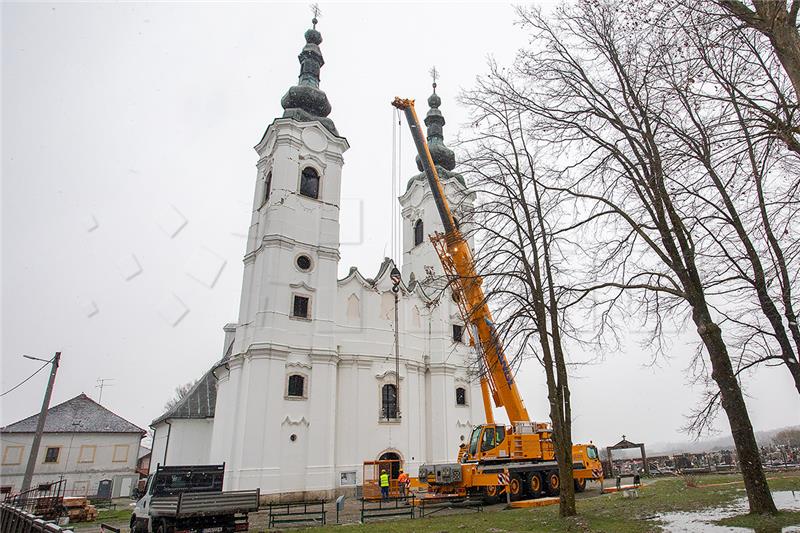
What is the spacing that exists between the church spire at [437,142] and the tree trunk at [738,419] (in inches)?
940

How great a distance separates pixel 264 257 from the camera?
2552cm

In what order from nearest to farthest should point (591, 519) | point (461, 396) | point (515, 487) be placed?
point (591, 519) → point (515, 487) → point (461, 396)

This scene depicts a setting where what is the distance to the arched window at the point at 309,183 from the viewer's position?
2805cm

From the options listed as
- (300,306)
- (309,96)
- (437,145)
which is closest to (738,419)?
(300,306)

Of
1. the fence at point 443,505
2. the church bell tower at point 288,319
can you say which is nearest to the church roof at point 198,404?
the church bell tower at point 288,319

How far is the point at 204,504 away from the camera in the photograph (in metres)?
11.3

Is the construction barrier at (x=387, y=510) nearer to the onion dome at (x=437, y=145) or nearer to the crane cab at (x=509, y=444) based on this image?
the crane cab at (x=509, y=444)

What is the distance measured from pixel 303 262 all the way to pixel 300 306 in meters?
2.48

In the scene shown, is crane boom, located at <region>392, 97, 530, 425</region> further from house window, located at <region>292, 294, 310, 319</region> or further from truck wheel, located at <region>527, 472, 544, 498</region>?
house window, located at <region>292, 294, 310, 319</region>

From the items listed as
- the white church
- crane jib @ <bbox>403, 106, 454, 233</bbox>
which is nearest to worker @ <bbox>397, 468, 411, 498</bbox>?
the white church

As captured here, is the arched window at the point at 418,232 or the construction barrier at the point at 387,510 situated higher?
the arched window at the point at 418,232

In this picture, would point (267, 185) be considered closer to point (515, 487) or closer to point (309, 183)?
point (309, 183)

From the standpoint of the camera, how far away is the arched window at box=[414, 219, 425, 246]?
112ft

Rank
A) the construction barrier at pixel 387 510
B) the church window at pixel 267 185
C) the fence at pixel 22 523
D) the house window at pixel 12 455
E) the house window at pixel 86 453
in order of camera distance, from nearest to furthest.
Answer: the fence at pixel 22 523
the construction barrier at pixel 387 510
the church window at pixel 267 185
the house window at pixel 12 455
the house window at pixel 86 453
